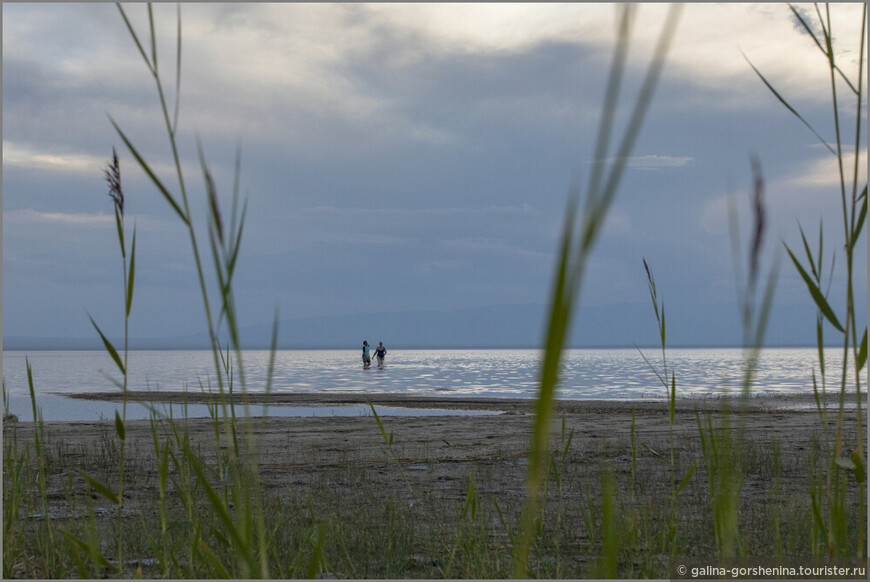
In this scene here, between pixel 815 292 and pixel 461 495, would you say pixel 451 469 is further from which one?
pixel 815 292

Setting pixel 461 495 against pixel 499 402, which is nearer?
pixel 461 495

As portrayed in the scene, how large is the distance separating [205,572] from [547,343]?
2492 millimetres

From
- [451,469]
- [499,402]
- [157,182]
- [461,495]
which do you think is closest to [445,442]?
[451,469]

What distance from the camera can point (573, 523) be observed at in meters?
4.08

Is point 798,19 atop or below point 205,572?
atop

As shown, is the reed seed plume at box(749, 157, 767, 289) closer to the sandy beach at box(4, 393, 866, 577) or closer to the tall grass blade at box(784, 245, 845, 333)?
the sandy beach at box(4, 393, 866, 577)

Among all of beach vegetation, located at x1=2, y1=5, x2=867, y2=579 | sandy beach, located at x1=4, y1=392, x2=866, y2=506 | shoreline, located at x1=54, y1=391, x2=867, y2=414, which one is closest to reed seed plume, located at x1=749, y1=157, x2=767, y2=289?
beach vegetation, located at x1=2, y1=5, x2=867, y2=579

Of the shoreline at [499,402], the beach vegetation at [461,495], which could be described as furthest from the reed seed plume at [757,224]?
the shoreline at [499,402]

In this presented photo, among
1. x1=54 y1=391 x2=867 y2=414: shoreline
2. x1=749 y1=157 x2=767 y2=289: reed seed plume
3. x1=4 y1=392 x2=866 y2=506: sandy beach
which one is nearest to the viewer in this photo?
x1=749 y1=157 x2=767 y2=289: reed seed plume

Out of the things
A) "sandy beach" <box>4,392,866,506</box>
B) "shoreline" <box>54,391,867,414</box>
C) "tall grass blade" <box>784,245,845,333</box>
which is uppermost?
"tall grass blade" <box>784,245,845,333</box>

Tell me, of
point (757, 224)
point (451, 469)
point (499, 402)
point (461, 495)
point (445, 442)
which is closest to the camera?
point (757, 224)

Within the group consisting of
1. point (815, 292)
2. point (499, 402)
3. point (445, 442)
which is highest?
point (815, 292)

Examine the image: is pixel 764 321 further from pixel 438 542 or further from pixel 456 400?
pixel 456 400

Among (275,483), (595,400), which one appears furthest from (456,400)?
(275,483)
